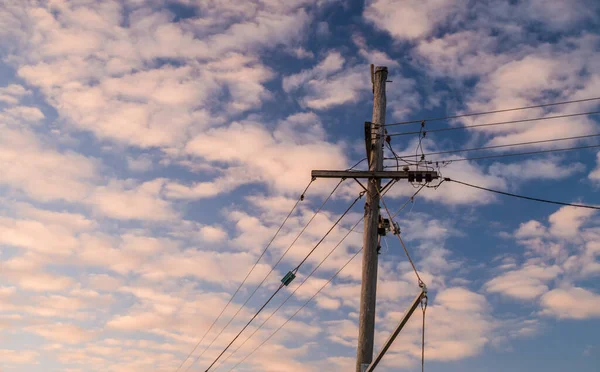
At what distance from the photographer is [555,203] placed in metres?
14.7

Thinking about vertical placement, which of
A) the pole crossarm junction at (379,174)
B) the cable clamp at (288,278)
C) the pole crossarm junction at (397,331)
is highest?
the pole crossarm junction at (379,174)

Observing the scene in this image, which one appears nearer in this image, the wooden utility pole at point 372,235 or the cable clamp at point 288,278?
the wooden utility pole at point 372,235

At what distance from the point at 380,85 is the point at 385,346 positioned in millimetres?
7055

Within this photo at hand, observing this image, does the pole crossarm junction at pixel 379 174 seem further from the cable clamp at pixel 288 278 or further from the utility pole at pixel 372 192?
the cable clamp at pixel 288 278

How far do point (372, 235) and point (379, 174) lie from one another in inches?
64.6

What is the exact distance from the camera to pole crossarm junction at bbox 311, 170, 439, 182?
1417 cm

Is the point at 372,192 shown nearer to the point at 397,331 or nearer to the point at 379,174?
the point at 379,174

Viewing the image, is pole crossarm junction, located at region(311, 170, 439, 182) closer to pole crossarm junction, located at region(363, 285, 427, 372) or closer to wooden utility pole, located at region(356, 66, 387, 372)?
wooden utility pole, located at region(356, 66, 387, 372)

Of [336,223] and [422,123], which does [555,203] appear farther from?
[336,223]

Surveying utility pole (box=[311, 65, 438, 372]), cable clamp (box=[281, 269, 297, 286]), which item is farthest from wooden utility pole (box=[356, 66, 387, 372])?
cable clamp (box=[281, 269, 297, 286])

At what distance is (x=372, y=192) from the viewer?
46.4 ft

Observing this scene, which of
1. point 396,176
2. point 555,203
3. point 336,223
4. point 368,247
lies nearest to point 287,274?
point 336,223

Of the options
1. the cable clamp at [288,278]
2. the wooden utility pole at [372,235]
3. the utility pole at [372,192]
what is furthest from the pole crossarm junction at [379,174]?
the cable clamp at [288,278]

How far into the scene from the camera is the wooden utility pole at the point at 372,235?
496 inches
